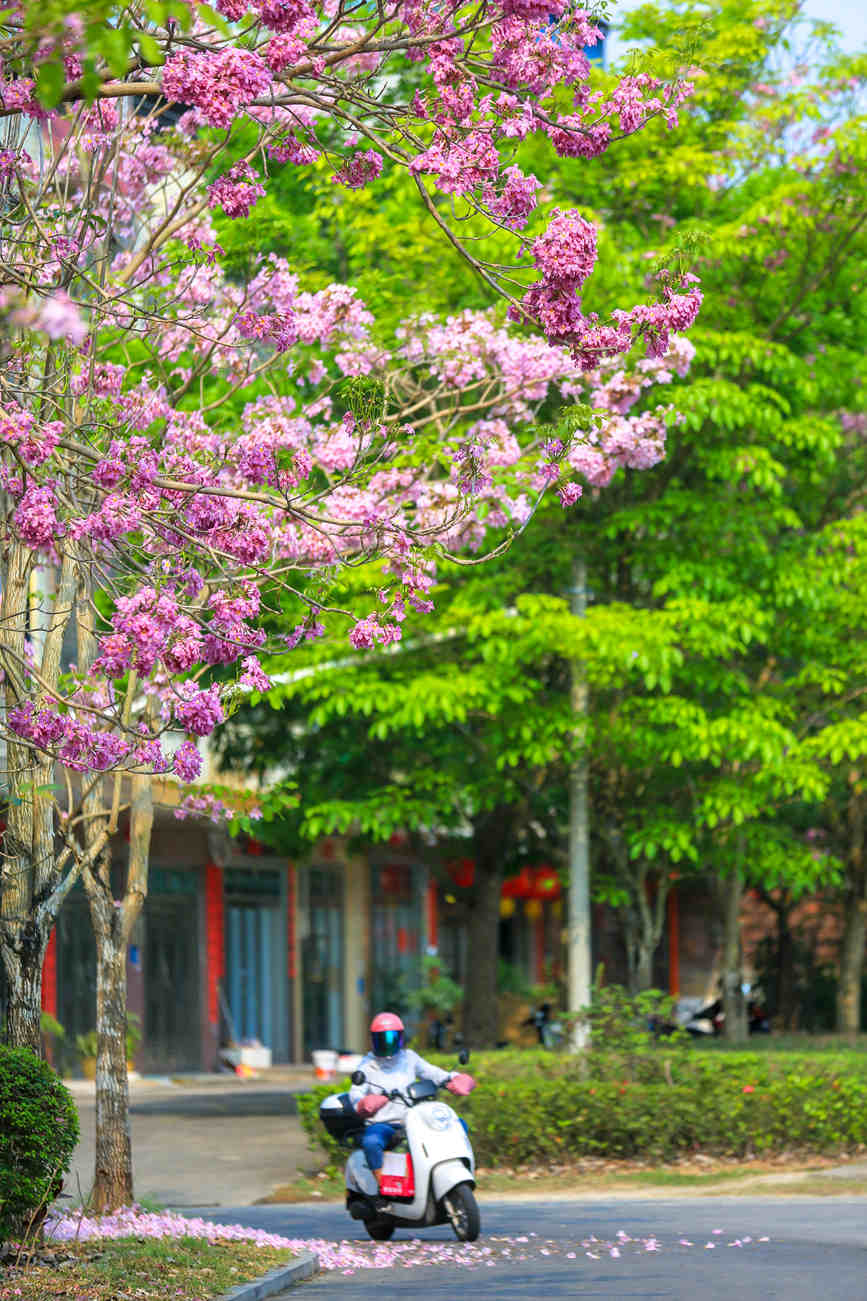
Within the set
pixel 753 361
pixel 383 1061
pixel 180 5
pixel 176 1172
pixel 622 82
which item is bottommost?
pixel 176 1172

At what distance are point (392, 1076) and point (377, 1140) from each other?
0.49 metres

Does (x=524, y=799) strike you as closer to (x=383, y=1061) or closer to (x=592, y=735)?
(x=592, y=735)

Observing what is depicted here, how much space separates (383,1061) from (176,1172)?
22.6ft

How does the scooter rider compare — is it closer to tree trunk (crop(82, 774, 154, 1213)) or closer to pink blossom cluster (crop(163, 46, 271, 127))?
tree trunk (crop(82, 774, 154, 1213))

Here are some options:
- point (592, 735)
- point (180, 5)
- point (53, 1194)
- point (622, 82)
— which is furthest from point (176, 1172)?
point (180, 5)

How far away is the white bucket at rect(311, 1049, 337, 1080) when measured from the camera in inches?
1382

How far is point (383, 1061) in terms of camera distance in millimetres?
13258

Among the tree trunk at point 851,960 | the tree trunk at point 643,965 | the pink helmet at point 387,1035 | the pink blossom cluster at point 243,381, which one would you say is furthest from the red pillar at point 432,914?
the pink helmet at point 387,1035

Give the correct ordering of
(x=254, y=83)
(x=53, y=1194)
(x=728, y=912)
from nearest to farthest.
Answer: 1. (x=254, y=83)
2. (x=53, y=1194)
3. (x=728, y=912)

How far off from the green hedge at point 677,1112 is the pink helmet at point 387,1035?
172 inches

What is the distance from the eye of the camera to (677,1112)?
1742 cm

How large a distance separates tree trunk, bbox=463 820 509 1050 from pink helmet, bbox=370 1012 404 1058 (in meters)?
14.6

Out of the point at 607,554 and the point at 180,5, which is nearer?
the point at 180,5

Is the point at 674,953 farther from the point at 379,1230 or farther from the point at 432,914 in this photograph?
the point at 379,1230
